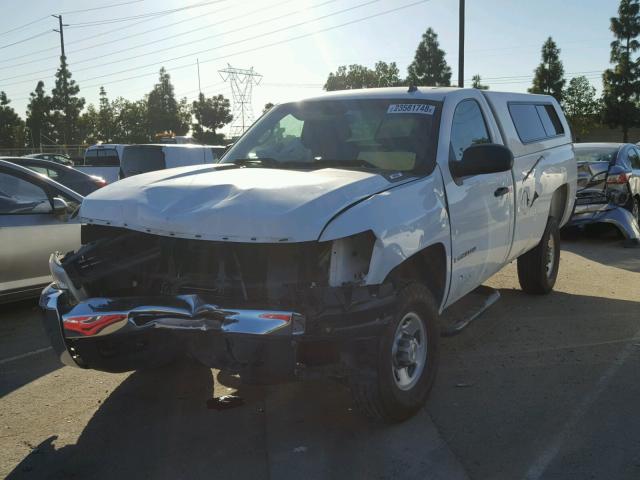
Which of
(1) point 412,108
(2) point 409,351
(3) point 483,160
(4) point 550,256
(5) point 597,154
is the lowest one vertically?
(4) point 550,256

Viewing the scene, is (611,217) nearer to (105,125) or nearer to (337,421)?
(337,421)

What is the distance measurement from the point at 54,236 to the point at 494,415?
4.72 meters

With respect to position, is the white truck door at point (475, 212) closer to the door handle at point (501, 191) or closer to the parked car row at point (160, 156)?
the door handle at point (501, 191)

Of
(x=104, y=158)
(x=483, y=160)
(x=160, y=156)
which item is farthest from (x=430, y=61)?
(x=483, y=160)

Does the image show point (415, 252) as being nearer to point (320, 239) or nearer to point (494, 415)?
point (320, 239)

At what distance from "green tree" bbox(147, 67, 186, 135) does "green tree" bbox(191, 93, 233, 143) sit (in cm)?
404

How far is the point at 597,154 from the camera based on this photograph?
36.9 ft

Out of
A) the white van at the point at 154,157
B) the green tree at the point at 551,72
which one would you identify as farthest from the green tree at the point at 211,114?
the white van at the point at 154,157

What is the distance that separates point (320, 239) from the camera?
10.5 feet

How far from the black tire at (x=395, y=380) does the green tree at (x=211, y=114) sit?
70.3 metres

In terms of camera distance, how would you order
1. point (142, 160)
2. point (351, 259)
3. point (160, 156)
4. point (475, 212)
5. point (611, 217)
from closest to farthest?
point (351, 259) < point (475, 212) < point (611, 217) < point (160, 156) < point (142, 160)

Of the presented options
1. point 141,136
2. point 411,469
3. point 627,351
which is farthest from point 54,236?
point 141,136

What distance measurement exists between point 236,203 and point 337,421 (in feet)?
4.90

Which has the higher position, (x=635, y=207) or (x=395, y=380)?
(x=395, y=380)
